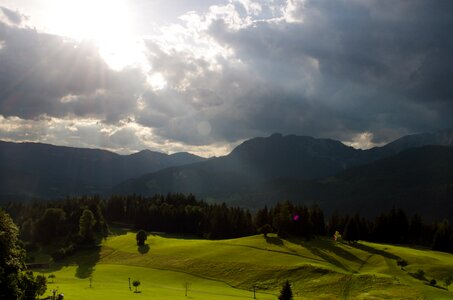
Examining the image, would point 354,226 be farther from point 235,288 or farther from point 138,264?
point 138,264

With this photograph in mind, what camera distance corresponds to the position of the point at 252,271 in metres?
89.6

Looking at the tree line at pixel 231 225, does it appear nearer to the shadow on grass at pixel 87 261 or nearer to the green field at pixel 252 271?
the shadow on grass at pixel 87 261

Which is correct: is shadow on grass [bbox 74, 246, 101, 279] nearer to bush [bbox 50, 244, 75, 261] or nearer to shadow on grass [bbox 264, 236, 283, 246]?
bush [bbox 50, 244, 75, 261]

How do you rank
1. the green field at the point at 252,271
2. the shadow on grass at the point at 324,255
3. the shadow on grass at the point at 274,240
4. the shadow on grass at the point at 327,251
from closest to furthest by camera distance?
1. the green field at the point at 252,271
2. the shadow on grass at the point at 324,255
3. the shadow on grass at the point at 327,251
4. the shadow on grass at the point at 274,240

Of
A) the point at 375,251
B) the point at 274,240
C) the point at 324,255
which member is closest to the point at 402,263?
the point at 375,251

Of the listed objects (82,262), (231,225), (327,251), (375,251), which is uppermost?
(231,225)

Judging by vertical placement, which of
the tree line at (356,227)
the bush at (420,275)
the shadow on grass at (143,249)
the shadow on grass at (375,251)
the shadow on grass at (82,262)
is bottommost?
the shadow on grass at (82,262)

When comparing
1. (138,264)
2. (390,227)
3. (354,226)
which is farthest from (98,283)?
(390,227)

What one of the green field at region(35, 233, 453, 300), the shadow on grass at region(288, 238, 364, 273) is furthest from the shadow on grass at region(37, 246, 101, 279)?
the shadow on grass at region(288, 238, 364, 273)

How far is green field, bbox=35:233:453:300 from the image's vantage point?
235 ft

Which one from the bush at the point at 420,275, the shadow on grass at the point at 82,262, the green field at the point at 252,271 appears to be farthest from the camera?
the shadow on grass at the point at 82,262

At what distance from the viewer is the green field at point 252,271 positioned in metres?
71.8

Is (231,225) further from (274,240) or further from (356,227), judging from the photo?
(356,227)

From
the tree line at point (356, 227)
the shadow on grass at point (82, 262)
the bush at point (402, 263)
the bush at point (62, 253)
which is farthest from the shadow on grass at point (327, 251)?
the bush at point (62, 253)
